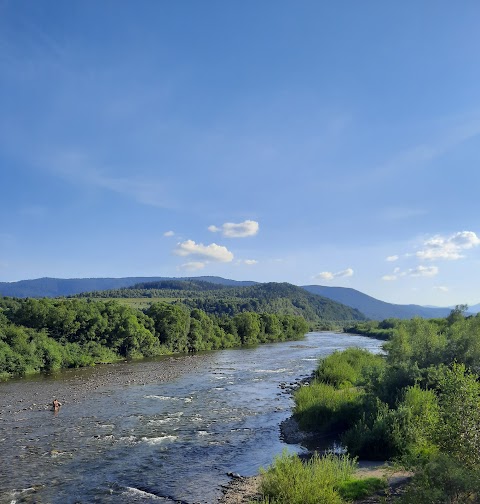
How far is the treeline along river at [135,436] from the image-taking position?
20344mm

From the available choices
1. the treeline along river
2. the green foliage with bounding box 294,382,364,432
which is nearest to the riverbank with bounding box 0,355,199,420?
the treeline along river

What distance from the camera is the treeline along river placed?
20.3 meters

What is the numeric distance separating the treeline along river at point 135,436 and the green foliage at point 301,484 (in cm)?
370

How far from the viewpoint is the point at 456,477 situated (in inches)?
460

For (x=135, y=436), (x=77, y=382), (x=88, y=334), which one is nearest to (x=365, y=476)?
(x=135, y=436)

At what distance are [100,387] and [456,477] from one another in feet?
137

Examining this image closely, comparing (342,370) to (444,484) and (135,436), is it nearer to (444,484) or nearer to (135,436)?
(135,436)

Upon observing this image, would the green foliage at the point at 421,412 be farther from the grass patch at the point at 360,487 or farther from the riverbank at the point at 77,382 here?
the riverbank at the point at 77,382

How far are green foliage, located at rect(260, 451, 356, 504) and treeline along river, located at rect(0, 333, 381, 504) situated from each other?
3.70 metres

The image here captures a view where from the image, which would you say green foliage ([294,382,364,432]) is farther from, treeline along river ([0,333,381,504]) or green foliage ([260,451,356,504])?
green foliage ([260,451,356,504])

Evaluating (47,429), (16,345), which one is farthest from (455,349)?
(16,345)

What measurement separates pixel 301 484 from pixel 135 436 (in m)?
16.0

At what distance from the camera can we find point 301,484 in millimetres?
15758

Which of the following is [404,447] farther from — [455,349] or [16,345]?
[16,345]
